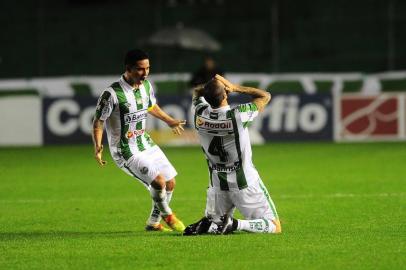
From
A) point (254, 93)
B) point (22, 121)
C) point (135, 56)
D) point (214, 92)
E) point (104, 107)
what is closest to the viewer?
point (214, 92)

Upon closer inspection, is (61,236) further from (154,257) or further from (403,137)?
(403,137)

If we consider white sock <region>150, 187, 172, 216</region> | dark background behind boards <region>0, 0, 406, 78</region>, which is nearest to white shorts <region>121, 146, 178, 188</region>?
white sock <region>150, 187, 172, 216</region>

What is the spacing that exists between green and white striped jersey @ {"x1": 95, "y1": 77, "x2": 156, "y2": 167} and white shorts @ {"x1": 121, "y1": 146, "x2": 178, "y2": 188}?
8 cm

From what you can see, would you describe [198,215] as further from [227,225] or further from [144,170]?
[227,225]

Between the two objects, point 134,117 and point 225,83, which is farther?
point 134,117

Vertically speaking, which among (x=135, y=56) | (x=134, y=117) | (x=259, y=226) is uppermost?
(x=135, y=56)

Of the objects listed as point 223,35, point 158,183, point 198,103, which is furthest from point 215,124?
point 223,35

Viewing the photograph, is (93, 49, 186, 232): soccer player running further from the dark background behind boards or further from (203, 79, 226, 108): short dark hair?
the dark background behind boards

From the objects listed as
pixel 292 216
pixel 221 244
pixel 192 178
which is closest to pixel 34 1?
pixel 192 178

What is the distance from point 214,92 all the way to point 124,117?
1.36m

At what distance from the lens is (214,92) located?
30.2ft

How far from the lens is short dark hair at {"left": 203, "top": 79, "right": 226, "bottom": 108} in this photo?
9.20 metres

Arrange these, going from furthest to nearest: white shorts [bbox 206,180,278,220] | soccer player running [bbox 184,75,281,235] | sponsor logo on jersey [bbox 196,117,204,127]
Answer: white shorts [bbox 206,180,278,220], sponsor logo on jersey [bbox 196,117,204,127], soccer player running [bbox 184,75,281,235]

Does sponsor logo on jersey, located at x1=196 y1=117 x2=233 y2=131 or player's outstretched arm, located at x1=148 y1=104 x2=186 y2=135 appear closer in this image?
sponsor logo on jersey, located at x1=196 y1=117 x2=233 y2=131
